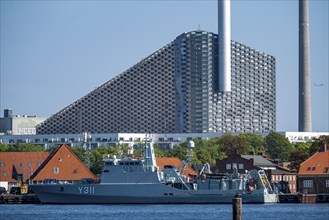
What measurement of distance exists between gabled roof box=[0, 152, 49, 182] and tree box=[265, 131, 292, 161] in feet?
151

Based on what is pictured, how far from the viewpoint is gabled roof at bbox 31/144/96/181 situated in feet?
422

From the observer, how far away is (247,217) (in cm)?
9181

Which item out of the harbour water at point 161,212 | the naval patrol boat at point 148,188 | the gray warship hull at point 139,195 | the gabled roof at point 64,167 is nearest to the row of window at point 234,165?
the gabled roof at point 64,167

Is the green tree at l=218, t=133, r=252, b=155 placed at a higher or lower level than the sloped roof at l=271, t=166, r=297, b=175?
higher

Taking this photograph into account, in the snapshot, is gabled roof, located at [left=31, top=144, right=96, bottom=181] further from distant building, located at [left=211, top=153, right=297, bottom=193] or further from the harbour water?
distant building, located at [left=211, top=153, right=297, bottom=193]

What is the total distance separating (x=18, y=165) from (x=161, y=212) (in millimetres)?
39514

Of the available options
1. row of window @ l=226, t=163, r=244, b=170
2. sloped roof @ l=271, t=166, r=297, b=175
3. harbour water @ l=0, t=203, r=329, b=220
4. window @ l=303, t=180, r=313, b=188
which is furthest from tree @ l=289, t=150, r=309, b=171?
harbour water @ l=0, t=203, r=329, b=220

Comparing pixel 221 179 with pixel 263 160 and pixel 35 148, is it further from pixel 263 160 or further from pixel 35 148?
pixel 35 148

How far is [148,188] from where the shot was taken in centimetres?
11556

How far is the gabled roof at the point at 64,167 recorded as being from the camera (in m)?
128

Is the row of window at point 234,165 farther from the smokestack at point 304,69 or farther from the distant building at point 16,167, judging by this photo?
the smokestack at point 304,69

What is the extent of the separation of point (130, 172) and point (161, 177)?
Result: 2.98 meters

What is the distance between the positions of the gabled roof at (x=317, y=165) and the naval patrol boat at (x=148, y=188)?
Answer: 12048 mm

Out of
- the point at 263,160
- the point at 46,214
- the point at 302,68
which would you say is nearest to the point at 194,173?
the point at 263,160
